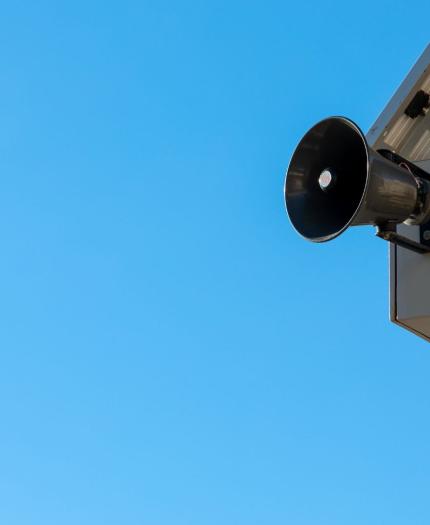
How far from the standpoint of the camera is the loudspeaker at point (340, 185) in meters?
2.80

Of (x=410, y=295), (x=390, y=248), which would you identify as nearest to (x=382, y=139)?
(x=390, y=248)

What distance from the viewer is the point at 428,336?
331cm

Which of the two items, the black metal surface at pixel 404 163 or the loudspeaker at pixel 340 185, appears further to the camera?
the black metal surface at pixel 404 163

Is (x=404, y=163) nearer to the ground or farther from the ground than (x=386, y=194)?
farther from the ground

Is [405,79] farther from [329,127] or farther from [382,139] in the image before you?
[329,127]

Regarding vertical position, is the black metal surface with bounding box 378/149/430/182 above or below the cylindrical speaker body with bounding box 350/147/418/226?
above

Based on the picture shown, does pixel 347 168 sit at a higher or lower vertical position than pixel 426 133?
lower

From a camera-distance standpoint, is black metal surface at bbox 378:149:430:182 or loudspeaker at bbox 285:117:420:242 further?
black metal surface at bbox 378:149:430:182

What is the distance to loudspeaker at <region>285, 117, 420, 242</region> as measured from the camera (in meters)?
2.80

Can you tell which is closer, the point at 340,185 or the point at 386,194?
the point at 386,194

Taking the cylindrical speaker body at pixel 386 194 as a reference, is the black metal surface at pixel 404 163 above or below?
above

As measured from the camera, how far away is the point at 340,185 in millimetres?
2996

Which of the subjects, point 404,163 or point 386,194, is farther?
point 404,163

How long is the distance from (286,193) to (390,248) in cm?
52
